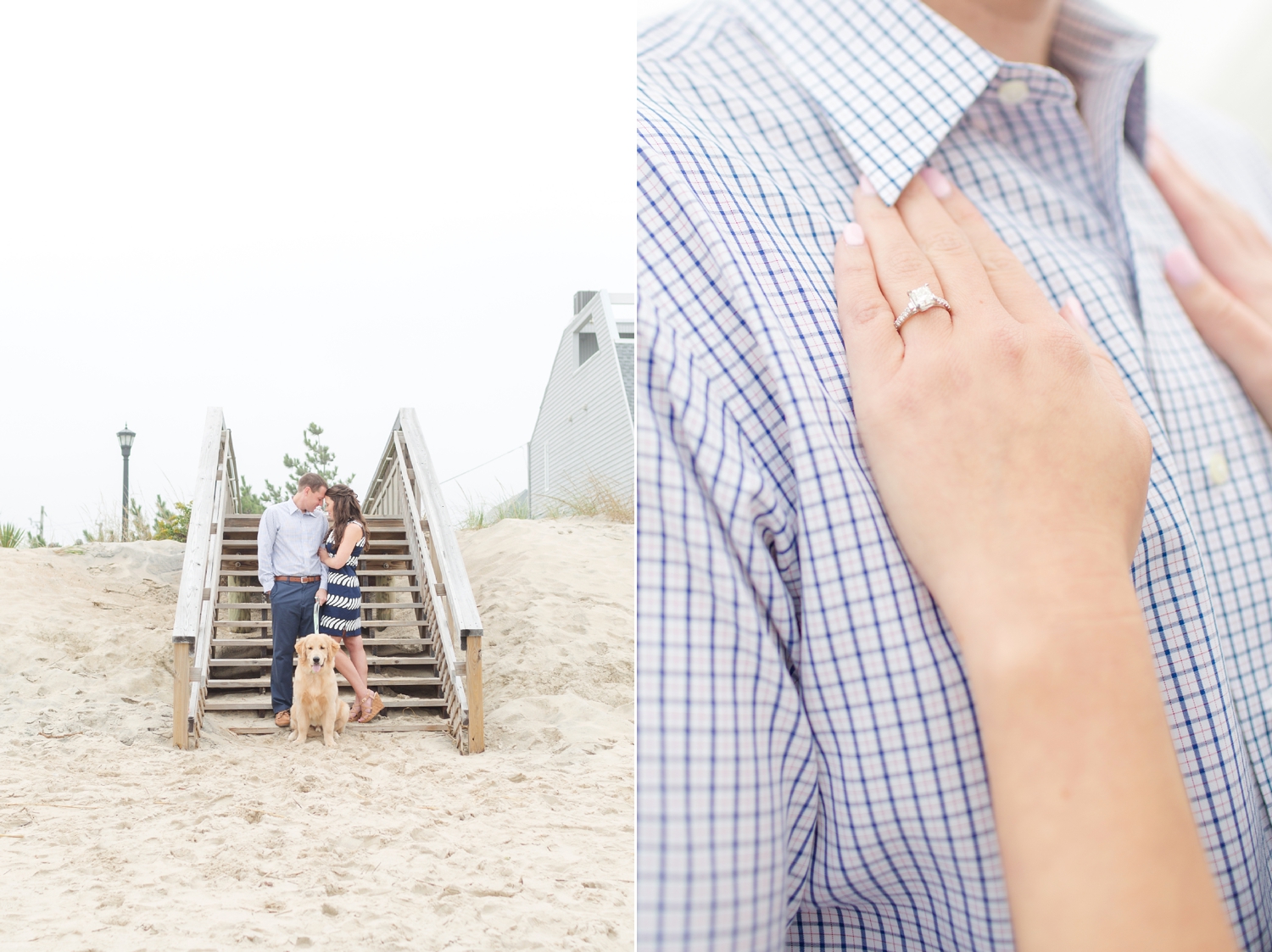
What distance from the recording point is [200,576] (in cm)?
152

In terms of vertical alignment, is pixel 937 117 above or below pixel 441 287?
below

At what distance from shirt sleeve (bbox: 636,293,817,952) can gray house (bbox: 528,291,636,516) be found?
1.13 metres

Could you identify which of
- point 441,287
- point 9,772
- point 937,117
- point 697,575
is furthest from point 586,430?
point 697,575

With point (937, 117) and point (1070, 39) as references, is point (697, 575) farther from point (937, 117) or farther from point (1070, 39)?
point (1070, 39)

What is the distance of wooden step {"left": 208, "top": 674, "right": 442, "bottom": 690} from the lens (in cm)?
154

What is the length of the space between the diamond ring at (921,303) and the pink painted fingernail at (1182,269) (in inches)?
13.9

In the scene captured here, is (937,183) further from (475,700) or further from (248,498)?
(475,700)

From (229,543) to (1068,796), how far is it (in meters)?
1.53

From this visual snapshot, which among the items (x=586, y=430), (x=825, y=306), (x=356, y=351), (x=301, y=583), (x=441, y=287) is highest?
(x=441, y=287)

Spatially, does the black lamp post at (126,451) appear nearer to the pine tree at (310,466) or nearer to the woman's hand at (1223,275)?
the pine tree at (310,466)

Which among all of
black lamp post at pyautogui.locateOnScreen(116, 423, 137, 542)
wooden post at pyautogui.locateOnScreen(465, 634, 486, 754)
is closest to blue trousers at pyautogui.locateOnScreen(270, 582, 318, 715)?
black lamp post at pyautogui.locateOnScreen(116, 423, 137, 542)

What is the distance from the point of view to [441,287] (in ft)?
5.59

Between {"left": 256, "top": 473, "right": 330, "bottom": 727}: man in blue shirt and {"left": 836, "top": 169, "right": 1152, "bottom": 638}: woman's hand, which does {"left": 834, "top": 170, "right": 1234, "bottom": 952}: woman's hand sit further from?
{"left": 256, "top": 473, "right": 330, "bottom": 727}: man in blue shirt

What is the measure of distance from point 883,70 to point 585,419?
134 centimetres
